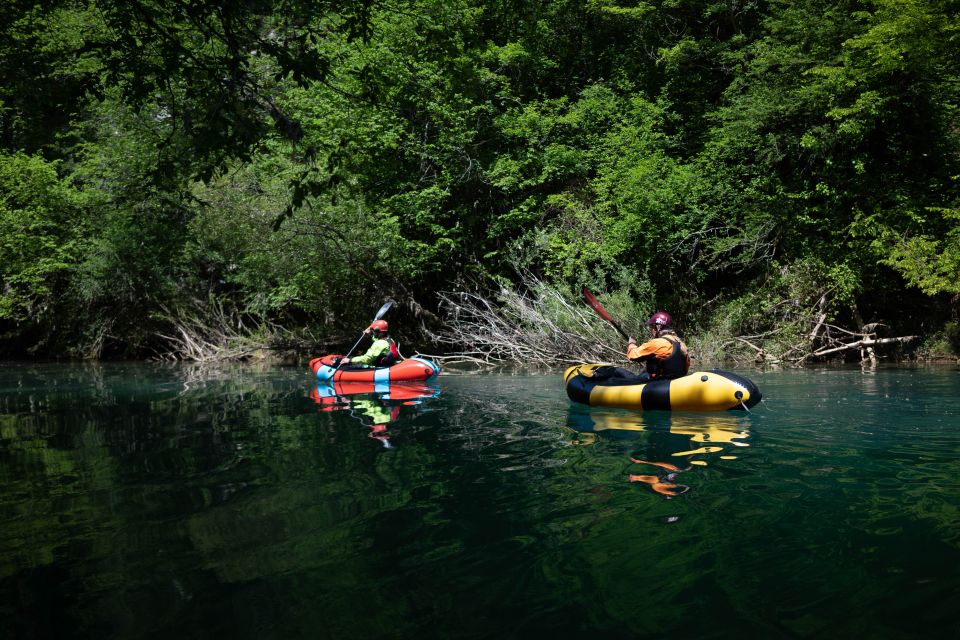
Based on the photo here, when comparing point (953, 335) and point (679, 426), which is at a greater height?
point (953, 335)

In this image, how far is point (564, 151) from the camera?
1862cm

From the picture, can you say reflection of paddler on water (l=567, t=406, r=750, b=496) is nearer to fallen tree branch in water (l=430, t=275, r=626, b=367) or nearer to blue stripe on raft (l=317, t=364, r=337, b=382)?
blue stripe on raft (l=317, t=364, r=337, b=382)

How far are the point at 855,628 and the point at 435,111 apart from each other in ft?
56.0

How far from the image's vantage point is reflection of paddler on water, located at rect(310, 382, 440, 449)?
851cm

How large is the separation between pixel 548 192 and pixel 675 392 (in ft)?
40.4

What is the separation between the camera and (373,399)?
10703 millimetres

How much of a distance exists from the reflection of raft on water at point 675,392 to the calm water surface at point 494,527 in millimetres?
222

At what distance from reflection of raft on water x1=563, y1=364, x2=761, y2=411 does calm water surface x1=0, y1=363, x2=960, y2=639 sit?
8.7 inches

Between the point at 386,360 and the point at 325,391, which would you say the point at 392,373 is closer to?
the point at 386,360

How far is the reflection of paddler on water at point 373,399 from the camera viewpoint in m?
8.51

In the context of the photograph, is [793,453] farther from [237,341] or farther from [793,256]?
[237,341]

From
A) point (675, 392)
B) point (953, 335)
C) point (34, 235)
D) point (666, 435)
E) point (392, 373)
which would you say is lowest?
point (666, 435)

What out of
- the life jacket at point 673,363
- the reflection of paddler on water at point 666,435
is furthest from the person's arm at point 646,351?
the reflection of paddler on water at point 666,435

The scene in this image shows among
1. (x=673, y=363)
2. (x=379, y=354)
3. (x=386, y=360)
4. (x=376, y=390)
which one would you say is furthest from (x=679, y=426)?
(x=379, y=354)
